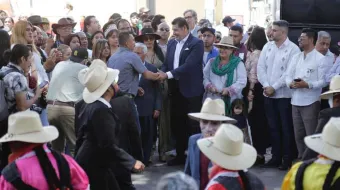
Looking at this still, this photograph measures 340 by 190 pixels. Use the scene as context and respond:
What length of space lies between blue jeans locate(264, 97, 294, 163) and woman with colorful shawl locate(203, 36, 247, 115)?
54 cm

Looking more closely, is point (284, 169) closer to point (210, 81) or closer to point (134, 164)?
point (210, 81)

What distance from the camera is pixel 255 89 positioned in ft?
37.3

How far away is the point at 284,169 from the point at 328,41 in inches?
75.3

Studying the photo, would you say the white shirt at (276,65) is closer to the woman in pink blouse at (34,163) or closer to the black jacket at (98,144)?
the black jacket at (98,144)

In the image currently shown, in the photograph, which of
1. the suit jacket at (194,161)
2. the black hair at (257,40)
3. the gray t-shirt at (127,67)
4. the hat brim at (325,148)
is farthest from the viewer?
the black hair at (257,40)

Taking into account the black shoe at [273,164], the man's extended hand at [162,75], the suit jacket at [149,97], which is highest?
the man's extended hand at [162,75]

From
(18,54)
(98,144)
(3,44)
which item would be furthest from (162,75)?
(98,144)

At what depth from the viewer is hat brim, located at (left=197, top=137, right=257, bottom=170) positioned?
5176 mm

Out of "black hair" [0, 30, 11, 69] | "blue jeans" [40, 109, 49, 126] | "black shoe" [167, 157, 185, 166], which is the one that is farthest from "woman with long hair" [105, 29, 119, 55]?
"black hair" [0, 30, 11, 69]

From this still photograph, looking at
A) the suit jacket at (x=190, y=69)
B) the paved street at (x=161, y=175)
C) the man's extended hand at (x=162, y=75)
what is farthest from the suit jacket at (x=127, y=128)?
the suit jacket at (x=190, y=69)

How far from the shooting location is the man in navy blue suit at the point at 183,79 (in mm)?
11141

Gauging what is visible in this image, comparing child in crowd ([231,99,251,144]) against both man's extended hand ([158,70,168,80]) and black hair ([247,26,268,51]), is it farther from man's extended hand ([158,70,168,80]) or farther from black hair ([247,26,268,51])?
black hair ([247,26,268,51])

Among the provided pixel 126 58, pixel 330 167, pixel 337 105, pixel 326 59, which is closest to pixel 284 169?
pixel 326 59

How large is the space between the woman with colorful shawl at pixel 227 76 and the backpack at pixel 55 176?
5.35 m
